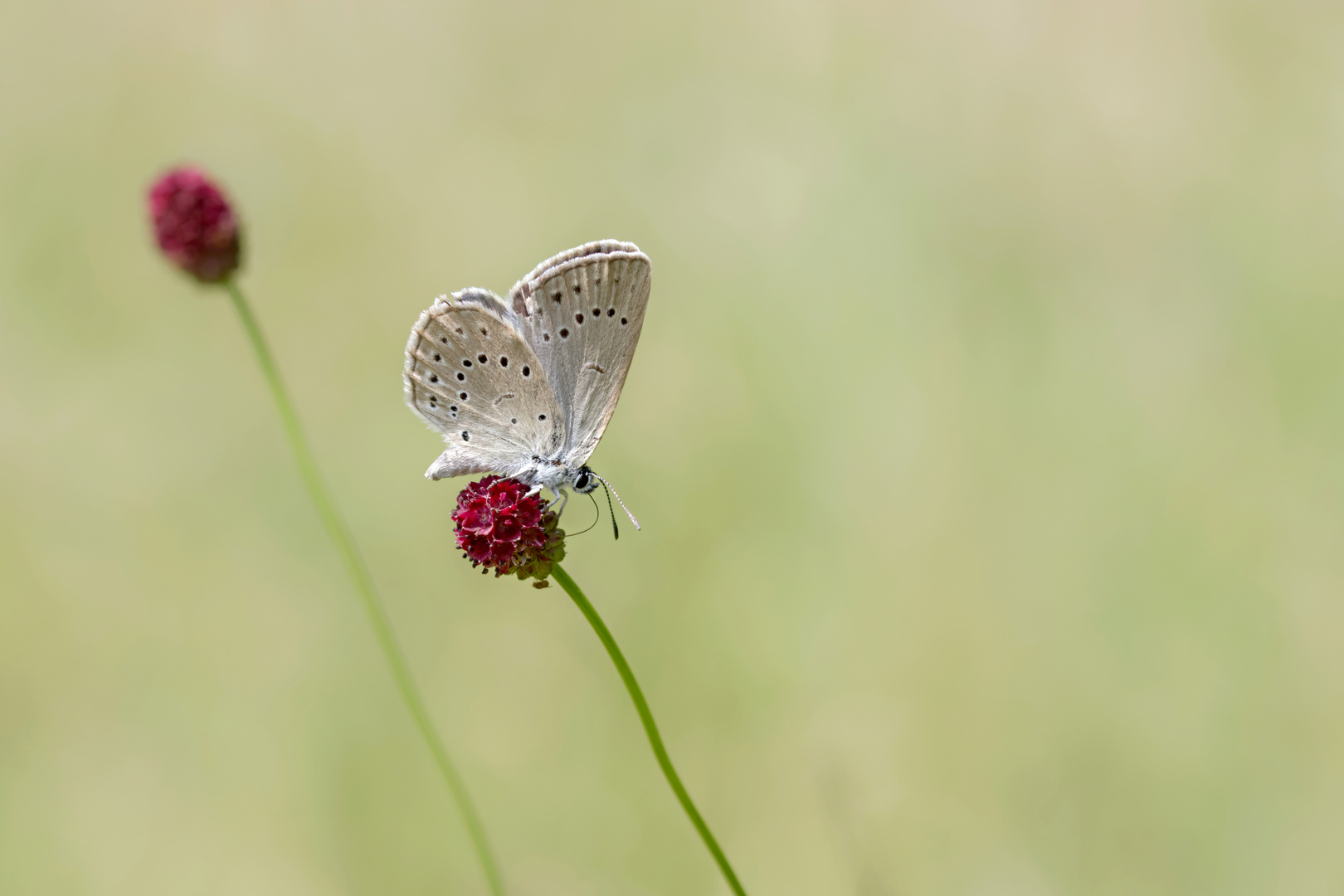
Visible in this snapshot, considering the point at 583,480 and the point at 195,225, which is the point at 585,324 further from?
the point at 195,225

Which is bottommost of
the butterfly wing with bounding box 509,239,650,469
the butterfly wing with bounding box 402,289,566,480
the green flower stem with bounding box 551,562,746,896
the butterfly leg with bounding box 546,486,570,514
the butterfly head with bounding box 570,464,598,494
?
the green flower stem with bounding box 551,562,746,896

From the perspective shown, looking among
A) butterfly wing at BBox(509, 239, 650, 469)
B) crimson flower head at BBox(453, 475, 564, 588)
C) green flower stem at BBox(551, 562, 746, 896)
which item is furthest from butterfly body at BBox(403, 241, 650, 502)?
green flower stem at BBox(551, 562, 746, 896)

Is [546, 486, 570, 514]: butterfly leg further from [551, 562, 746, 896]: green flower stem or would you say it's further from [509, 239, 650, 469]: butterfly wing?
[551, 562, 746, 896]: green flower stem

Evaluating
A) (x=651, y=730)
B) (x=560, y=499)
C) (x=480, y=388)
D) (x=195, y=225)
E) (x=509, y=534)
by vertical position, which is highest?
(x=195, y=225)

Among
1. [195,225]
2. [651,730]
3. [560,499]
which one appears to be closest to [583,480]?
[560,499]

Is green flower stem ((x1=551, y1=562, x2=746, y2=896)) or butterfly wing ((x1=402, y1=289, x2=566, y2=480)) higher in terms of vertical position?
butterfly wing ((x1=402, y1=289, x2=566, y2=480))

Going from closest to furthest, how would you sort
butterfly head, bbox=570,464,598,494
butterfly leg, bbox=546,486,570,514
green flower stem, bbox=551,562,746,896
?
green flower stem, bbox=551,562,746,896 → butterfly leg, bbox=546,486,570,514 → butterfly head, bbox=570,464,598,494

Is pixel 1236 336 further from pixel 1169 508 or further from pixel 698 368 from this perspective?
pixel 698 368

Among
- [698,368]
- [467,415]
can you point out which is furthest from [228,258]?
[698,368]
